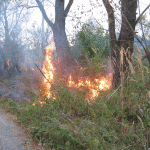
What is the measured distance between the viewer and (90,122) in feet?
8.64

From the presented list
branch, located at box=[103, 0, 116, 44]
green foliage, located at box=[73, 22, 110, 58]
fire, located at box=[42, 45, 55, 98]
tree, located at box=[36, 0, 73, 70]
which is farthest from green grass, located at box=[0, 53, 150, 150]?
green foliage, located at box=[73, 22, 110, 58]

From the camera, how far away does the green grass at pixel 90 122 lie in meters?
2.40

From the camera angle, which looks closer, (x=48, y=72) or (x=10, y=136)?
(x=10, y=136)

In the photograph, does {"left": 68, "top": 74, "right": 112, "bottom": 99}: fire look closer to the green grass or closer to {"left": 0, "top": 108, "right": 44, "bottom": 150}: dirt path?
the green grass

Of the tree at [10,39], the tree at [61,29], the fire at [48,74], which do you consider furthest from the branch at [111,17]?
the tree at [10,39]

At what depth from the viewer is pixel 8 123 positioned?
3367 mm

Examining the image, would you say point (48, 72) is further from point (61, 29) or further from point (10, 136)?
point (61, 29)

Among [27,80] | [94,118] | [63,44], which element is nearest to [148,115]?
[94,118]

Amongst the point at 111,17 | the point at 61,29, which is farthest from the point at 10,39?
the point at 111,17

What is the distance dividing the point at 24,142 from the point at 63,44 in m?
5.21

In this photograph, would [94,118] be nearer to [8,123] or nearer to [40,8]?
[8,123]

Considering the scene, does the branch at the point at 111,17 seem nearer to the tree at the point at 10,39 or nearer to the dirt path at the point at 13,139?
the dirt path at the point at 13,139

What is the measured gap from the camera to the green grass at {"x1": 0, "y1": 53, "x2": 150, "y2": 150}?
7.88 ft

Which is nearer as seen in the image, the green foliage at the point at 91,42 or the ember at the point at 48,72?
the ember at the point at 48,72
